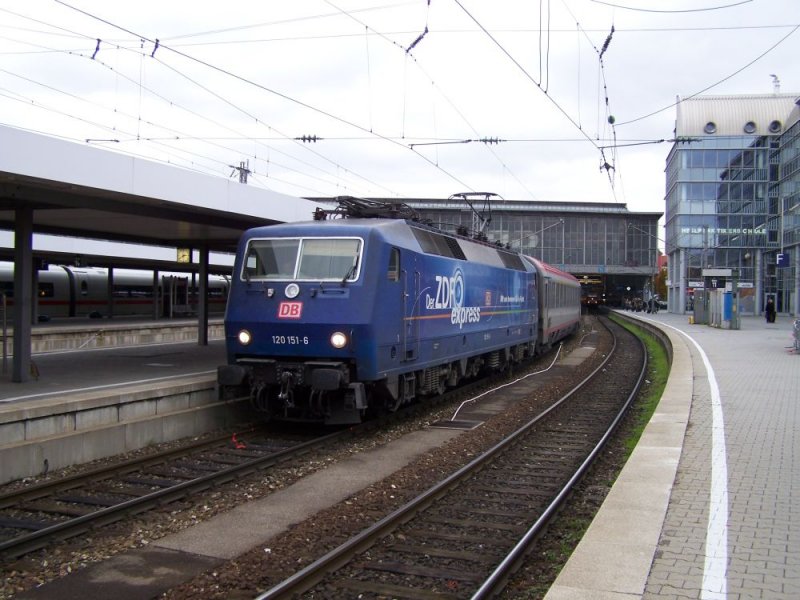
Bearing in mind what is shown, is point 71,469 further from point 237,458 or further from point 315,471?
point 315,471

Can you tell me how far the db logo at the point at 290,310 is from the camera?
10.1m

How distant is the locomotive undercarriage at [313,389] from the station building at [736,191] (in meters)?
45.3

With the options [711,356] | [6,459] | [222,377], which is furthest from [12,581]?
[711,356]

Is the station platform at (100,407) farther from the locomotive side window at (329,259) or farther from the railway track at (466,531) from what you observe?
the railway track at (466,531)

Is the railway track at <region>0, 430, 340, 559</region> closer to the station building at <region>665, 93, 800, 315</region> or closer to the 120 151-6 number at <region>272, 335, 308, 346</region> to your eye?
the 120 151-6 number at <region>272, 335, 308, 346</region>

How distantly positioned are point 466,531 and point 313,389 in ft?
12.5

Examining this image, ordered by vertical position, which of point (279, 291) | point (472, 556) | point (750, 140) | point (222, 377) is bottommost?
point (472, 556)

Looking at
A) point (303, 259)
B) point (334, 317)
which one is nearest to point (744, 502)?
point (334, 317)

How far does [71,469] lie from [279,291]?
3.57 metres

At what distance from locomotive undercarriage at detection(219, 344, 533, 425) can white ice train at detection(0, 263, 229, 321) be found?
64.8 ft

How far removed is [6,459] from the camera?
796 centimetres

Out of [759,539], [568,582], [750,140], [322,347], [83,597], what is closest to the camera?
[568,582]

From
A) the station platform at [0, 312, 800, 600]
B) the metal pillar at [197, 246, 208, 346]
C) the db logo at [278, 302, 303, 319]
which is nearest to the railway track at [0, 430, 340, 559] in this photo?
the station platform at [0, 312, 800, 600]

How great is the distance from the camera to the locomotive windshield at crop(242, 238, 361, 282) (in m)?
10.2
